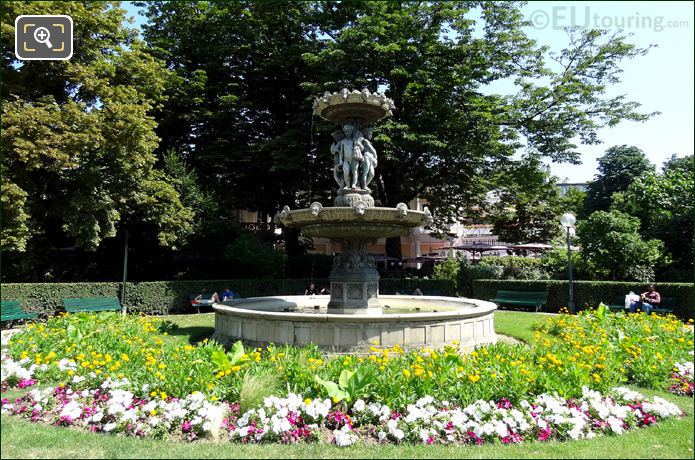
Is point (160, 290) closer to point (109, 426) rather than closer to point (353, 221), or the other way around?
point (353, 221)

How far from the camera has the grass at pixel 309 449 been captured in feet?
14.5

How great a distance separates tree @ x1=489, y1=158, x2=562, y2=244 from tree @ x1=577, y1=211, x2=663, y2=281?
11.5ft

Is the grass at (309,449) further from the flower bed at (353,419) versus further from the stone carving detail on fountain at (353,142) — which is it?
the stone carving detail on fountain at (353,142)

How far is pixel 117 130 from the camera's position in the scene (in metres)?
16.8

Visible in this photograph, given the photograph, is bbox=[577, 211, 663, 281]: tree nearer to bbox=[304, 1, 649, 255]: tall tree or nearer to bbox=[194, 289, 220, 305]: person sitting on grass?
bbox=[304, 1, 649, 255]: tall tree

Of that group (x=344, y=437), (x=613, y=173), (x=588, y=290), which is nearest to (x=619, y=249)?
(x=588, y=290)

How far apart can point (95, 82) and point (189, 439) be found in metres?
15.5

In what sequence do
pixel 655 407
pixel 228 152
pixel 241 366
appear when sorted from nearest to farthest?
pixel 655 407 → pixel 241 366 → pixel 228 152

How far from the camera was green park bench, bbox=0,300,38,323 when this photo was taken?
13.8 m

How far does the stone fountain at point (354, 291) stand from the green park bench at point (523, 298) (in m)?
8.02

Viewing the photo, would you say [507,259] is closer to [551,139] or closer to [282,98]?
[551,139]

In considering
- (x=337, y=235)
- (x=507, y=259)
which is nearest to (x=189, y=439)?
(x=337, y=235)

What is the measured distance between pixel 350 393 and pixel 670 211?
984 inches

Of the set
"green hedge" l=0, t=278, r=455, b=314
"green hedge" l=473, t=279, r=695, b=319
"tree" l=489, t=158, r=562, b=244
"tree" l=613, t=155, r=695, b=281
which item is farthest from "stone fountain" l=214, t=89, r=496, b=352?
"tree" l=613, t=155, r=695, b=281
